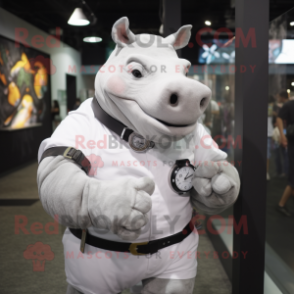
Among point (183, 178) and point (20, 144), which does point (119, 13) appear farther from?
point (183, 178)

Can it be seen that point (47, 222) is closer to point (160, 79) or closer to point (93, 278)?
point (93, 278)

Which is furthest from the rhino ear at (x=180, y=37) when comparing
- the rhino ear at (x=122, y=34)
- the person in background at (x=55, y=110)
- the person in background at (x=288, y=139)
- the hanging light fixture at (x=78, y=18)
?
the person in background at (x=55, y=110)

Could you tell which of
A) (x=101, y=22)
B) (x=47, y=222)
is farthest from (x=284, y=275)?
(x=101, y=22)

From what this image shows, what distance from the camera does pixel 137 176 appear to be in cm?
109

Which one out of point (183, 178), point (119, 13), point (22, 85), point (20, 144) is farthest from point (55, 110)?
point (183, 178)

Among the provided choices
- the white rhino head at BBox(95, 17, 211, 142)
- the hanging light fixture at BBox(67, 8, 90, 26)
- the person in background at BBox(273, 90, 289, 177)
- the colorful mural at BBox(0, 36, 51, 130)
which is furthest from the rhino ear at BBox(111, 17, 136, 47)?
the colorful mural at BBox(0, 36, 51, 130)

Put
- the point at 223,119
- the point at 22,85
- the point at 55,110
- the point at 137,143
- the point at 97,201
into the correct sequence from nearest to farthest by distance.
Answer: the point at 97,201
the point at 137,143
the point at 223,119
the point at 22,85
the point at 55,110

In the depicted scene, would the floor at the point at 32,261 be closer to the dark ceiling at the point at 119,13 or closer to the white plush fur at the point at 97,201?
the white plush fur at the point at 97,201

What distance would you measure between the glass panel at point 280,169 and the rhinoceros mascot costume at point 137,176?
3.12 feet

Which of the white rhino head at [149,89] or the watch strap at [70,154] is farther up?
the white rhino head at [149,89]

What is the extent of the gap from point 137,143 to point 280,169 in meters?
1.72

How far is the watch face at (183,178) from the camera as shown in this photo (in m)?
1.12

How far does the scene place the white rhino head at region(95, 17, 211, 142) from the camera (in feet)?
2.92

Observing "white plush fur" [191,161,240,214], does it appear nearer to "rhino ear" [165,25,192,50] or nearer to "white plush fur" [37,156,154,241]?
"white plush fur" [37,156,154,241]
